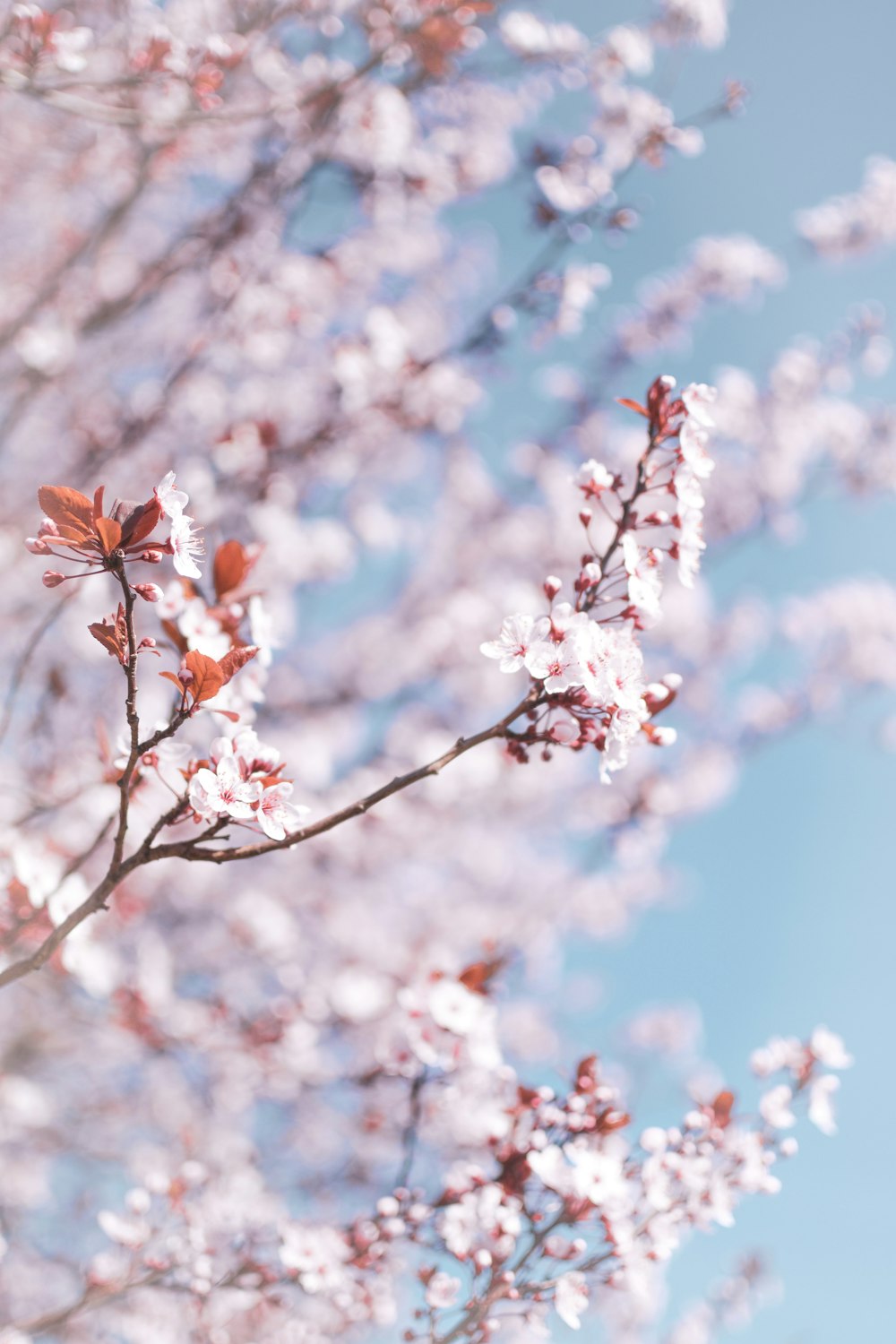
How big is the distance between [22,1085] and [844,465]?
8.11 meters

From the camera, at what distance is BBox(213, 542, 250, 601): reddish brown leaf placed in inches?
74.9

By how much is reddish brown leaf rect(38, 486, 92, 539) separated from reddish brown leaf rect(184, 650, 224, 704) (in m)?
0.24

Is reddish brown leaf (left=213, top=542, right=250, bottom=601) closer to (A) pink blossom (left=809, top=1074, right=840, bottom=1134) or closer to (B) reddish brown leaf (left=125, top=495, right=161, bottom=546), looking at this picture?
(B) reddish brown leaf (left=125, top=495, right=161, bottom=546)

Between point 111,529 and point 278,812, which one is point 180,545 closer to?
point 111,529

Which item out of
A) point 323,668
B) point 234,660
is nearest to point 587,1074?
point 234,660

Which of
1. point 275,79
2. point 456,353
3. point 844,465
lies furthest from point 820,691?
point 275,79

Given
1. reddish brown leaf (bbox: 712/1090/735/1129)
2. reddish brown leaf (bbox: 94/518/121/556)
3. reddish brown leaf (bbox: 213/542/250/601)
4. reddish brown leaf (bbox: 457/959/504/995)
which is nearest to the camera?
reddish brown leaf (bbox: 94/518/121/556)

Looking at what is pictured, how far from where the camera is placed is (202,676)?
133 centimetres

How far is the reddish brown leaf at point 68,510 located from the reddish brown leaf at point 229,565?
2.25ft

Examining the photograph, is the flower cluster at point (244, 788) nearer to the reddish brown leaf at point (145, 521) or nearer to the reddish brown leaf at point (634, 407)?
the reddish brown leaf at point (145, 521)

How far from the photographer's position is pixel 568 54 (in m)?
5.07

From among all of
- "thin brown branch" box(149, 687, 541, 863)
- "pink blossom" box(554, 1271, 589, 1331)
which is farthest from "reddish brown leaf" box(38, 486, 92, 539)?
"pink blossom" box(554, 1271, 589, 1331)

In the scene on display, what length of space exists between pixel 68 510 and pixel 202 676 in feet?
1.02

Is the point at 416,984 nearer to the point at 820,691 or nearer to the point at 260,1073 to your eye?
the point at 260,1073
